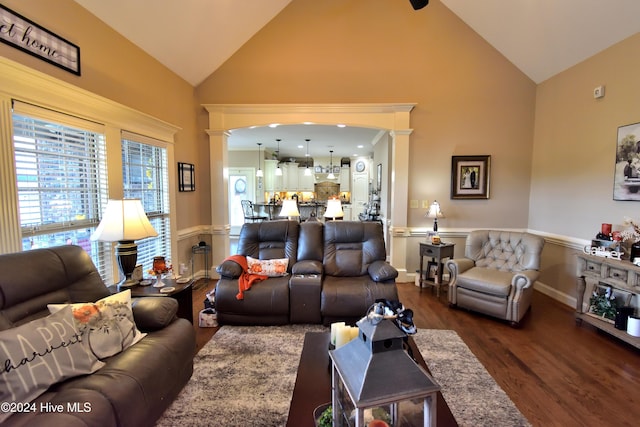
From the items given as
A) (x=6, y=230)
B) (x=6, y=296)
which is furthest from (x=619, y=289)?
(x=6, y=230)

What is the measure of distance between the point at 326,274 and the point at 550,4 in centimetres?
386

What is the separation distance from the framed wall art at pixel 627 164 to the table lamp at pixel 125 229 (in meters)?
4.65

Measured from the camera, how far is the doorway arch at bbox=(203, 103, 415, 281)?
4.27 meters

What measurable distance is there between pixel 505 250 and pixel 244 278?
3.16m

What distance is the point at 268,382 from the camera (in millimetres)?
2098

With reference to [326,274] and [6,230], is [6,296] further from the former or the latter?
[326,274]

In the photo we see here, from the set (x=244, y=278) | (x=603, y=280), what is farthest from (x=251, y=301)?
(x=603, y=280)

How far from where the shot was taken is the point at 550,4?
3121mm

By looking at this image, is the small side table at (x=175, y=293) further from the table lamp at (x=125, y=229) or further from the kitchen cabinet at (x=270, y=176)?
the kitchen cabinet at (x=270, y=176)

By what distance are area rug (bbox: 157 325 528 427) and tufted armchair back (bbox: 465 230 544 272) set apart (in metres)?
1.28

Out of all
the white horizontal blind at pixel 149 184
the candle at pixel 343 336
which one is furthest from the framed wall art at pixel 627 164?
the white horizontal blind at pixel 149 184

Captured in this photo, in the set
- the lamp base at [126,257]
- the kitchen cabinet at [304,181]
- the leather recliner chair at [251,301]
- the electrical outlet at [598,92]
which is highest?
the electrical outlet at [598,92]

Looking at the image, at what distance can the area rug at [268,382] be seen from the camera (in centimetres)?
178

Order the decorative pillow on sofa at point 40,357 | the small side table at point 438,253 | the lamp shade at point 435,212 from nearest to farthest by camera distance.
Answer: the decorative pillow on sofa at point 40,357 → the small side table at point 438,253 → the lamp shade at point 435,212
